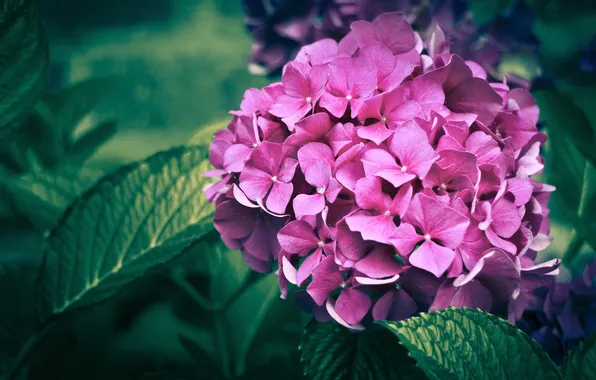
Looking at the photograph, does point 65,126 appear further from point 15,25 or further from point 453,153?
point 453,153

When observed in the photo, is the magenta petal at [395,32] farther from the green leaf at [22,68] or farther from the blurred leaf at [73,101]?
the blurred leaf at [73,101]

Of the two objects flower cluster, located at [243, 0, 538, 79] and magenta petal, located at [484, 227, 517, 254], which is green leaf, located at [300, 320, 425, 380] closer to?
magenta petal, located at [484, 227, 517, 254]

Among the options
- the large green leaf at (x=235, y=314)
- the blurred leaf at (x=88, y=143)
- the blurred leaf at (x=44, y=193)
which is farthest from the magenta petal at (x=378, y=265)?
the blurred leaf at (x=88, y=143)

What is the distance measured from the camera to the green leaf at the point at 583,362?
404 mm

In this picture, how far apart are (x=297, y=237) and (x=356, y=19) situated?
42 cm

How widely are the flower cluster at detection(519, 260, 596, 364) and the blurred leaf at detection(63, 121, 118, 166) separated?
59 centimetres

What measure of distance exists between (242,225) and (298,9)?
45cm

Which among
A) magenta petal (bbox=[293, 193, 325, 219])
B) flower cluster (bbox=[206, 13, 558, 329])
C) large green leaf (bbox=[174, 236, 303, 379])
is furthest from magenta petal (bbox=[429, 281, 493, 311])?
large green leaf (bbox=[174, 236, 303, 379])

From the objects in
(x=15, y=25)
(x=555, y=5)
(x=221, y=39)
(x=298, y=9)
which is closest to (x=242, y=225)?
(x=15, y=25)

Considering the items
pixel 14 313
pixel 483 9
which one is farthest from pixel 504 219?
pixel 483 9

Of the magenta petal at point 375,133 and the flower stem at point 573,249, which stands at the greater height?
the magenta petal at point 375,133

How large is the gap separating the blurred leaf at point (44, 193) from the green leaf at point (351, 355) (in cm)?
35

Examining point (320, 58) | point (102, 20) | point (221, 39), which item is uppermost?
point (320, 58)

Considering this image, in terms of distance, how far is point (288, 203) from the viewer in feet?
1.46
